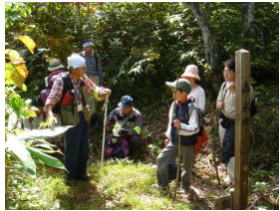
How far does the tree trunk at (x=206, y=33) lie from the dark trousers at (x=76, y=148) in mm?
2066

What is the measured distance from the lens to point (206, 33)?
567 cm

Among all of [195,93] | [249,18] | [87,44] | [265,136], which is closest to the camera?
[195,93]

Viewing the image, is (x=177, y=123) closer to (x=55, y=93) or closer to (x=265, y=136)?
(x=55, y=93)

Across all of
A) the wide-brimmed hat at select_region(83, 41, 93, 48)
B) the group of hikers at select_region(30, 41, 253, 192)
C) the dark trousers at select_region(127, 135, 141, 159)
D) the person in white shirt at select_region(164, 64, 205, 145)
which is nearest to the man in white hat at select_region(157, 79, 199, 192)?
the group of hikers at select_region(30, 41, 253, 192)

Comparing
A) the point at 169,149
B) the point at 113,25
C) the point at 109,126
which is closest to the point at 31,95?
the point at 113,25

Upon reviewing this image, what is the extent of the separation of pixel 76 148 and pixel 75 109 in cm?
48

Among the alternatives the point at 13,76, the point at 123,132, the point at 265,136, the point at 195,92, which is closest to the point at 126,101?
the point at 123,132

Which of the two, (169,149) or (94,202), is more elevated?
(169,149)

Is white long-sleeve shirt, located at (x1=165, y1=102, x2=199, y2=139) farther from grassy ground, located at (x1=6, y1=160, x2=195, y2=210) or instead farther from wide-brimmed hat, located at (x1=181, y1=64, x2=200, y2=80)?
grassy ground, located at (x1=6, y1=160, x2=195, y2=210)

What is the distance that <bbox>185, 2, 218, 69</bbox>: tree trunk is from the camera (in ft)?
18.4

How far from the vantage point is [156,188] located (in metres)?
5.00

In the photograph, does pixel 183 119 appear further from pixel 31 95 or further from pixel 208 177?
pixel 31 95

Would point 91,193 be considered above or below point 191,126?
below

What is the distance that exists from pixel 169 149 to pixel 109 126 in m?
3.08
